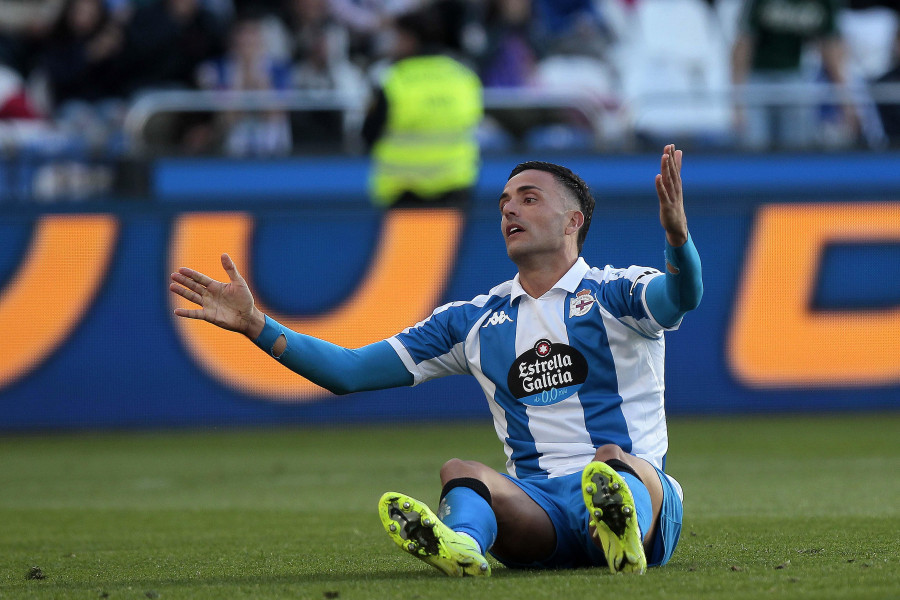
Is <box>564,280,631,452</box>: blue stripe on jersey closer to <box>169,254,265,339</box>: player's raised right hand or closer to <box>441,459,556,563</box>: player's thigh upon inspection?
<box>441,459,556,563</box>: player's thigh

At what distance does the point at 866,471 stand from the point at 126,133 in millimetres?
6851

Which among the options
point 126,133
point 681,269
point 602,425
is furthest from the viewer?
point 126,133

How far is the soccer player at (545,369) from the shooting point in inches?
170

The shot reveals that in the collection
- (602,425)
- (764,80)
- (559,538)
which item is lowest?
(559,538)

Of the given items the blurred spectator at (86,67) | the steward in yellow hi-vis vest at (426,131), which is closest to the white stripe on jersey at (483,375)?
the steward in yellow hi-vis vest at (426,131)

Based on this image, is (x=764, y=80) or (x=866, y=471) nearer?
(x=866, y=471)

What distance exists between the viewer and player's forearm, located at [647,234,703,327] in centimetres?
431

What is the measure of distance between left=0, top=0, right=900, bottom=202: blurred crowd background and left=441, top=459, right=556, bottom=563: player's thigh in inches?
262

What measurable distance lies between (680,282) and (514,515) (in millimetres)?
878

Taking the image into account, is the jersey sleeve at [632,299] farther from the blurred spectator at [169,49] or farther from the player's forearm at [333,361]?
the blurred spectator at [169,49]

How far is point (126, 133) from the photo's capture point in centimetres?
1210

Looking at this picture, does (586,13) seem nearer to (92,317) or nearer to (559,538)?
(92,317)

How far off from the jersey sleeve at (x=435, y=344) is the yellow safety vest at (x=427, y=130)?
5934 millimetres

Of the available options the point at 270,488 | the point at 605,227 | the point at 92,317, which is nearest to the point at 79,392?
the point at 92,317
